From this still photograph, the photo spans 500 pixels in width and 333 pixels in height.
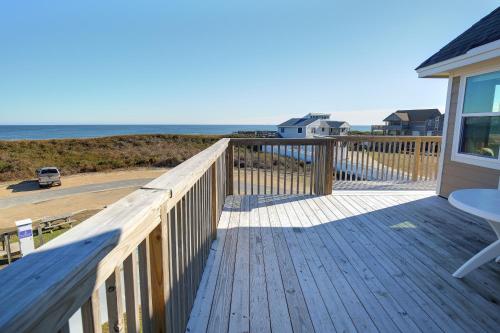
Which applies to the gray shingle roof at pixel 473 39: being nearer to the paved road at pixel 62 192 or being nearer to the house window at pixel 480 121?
the house window at pixel 480 121

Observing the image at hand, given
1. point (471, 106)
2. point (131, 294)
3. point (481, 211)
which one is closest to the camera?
point (131, 294)

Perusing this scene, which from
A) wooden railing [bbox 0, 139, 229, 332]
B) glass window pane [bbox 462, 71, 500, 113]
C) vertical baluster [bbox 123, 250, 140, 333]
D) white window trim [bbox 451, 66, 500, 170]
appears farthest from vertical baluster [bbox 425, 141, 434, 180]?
vertical baluster [bbox 123, 250, 140, 333]

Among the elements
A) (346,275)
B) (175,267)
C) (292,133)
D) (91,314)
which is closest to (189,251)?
(175,267)

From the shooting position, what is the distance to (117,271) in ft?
2.35

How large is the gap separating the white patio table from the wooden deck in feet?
0.49

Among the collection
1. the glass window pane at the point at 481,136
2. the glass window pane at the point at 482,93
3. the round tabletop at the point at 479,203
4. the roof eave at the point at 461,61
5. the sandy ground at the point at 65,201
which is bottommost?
the sandy ground at the point at 65,201

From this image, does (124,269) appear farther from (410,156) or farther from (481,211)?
(410,156)

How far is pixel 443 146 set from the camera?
446 centimetres

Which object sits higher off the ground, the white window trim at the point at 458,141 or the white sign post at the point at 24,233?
the white window trim at the point at 458,141

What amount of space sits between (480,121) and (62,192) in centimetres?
1718

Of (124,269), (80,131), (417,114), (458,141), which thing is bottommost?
(80,131)

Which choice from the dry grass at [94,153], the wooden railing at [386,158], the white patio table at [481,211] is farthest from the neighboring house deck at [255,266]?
the dry grass at [94,153]

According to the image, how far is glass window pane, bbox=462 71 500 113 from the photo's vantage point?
3532 mm

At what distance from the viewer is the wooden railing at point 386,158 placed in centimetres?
512
